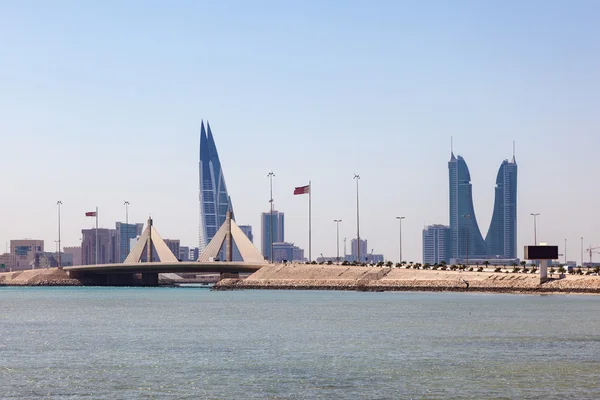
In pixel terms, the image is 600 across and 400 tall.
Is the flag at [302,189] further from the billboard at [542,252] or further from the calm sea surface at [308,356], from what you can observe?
the calm sea surface at [308,356]

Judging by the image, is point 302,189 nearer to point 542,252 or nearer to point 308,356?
point 542,252

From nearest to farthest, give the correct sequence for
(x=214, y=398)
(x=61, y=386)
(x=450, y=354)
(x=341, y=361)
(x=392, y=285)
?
(x=214, y=398)
(x=61, y=386)
(x=341, y=361)
(x=450, y=354)
(x=392, y=285)

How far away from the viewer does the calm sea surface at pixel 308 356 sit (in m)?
49.0

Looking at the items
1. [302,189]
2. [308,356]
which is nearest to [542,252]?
[302,189]

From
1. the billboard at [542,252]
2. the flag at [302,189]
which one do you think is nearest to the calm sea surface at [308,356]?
the billboard at [542,252]

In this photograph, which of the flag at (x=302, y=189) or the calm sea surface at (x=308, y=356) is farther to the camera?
the flag at (x=302, y=189)

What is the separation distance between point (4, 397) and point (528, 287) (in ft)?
404

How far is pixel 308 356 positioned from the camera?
6347 cm

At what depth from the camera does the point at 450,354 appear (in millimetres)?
64312

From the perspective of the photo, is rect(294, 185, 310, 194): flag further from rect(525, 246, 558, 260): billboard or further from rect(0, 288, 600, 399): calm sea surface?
rect(0, 288, 600, 399): calm sea surface

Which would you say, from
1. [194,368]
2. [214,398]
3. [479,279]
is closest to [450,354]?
[194,368]

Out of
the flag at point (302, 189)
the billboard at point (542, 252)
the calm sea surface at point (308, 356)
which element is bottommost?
the calm sea surface at point (308, 356)

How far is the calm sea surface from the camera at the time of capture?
161 ft

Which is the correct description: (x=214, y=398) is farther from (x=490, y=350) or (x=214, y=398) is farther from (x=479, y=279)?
(x=479, y=279)
